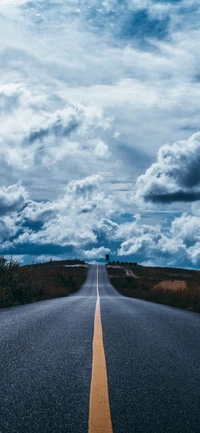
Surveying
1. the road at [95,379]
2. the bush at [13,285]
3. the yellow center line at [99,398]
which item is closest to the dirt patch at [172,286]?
the bush at [13,285]

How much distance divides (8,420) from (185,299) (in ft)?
42.9

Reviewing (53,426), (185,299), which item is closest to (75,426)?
(53,426)

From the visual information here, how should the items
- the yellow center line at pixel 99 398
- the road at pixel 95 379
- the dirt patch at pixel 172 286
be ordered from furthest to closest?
the dirt patch at pixel 172 286, the road at pixel 95 379, the yellow center line at pixel 99 398

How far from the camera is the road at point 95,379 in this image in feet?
9.04

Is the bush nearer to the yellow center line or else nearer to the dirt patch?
the dirt patch

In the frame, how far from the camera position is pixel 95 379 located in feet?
12.4

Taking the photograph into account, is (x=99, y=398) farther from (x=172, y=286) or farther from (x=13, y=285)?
(x=172, y=286)

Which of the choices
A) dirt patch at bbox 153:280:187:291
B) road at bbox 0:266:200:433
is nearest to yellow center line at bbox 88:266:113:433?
road at bbox 0:266:200:433

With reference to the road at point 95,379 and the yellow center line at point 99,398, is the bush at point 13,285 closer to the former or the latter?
the road at point 95,379

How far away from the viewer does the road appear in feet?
9.04

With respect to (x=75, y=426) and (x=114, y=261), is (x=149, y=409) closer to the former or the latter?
(x=75, y=426)

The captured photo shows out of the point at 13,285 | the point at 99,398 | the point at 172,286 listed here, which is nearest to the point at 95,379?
the point at 99,398

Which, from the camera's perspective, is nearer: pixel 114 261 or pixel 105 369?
pixel 105 369

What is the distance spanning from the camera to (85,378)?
151 inches
